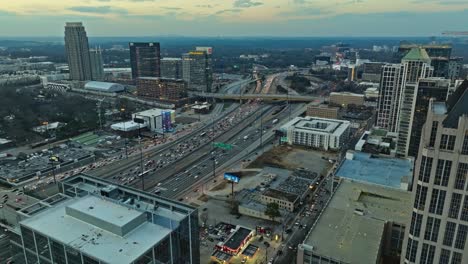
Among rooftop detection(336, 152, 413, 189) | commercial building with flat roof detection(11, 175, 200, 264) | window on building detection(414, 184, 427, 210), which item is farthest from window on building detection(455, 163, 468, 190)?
rooftop detection(336, 152, 413, 189)

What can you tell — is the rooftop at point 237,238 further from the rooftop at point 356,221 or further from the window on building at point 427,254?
the window on building at point 427,254

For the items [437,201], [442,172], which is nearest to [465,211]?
[437,201]

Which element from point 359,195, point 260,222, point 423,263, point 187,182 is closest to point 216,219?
point 260,222

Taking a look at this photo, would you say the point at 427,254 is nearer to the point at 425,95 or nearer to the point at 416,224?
the point at 416,224

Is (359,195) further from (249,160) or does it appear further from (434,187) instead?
(249,160)

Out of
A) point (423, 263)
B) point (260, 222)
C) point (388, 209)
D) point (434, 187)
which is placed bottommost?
point (260, 222)

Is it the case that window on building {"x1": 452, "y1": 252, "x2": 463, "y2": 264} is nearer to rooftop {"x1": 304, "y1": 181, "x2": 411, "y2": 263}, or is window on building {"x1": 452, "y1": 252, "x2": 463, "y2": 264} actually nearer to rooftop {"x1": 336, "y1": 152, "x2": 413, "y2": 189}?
rooftop {"x1": 304, "y1": 181, "x2": 411, "y2": 263}

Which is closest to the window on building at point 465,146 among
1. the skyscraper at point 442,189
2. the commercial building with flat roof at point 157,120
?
the skyscraper at point 442,189
